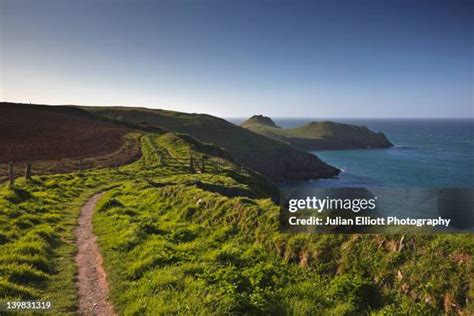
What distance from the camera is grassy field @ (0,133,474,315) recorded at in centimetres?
873

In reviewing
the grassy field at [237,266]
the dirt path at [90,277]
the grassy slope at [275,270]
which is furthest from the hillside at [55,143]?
the grassy slope at [275,270]

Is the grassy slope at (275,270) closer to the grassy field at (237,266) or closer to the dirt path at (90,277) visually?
the grassy field at (237,266)

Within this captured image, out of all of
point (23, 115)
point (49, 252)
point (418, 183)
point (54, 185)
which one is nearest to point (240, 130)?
point (418, 183)

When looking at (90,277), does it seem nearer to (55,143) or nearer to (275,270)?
(275,270)

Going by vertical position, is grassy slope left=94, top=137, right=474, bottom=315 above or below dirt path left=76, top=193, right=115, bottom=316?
above

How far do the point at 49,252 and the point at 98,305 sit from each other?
5025mm

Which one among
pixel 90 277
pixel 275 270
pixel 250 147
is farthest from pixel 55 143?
pixel 250 147

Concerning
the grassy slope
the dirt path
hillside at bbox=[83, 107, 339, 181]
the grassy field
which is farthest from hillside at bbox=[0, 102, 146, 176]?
hillside at bbox=[83, 107, 339, 181]

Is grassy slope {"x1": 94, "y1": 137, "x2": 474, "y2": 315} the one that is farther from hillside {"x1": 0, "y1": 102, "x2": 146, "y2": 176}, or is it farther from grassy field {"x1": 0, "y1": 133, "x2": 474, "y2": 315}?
hillside {"x1": 0, "y1": 102, "x2": 146, "y2": 176}

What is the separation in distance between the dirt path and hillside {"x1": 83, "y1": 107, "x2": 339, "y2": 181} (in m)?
91.6

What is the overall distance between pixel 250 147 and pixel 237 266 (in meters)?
125

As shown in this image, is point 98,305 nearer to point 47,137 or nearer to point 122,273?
point 122,273

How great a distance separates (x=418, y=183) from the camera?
304ft

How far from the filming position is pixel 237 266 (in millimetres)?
11180
